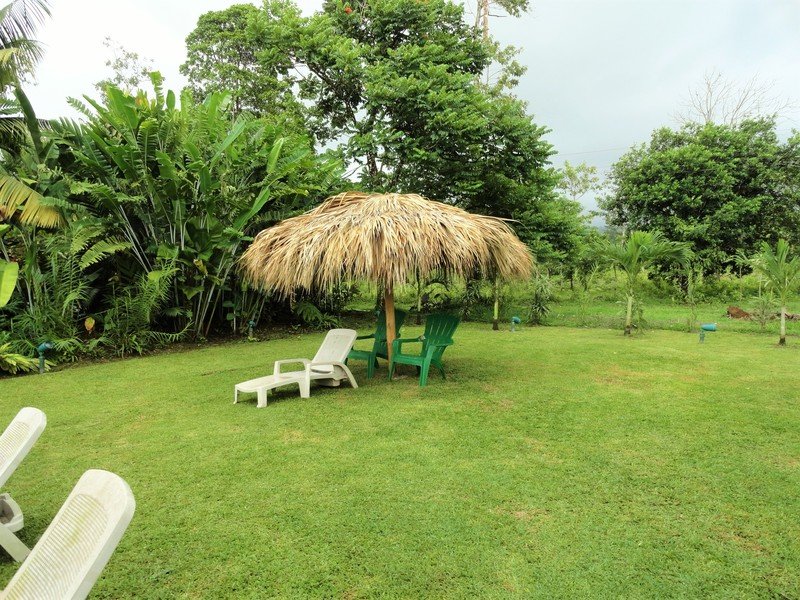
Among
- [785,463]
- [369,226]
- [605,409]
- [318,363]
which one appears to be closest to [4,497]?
[318,363]

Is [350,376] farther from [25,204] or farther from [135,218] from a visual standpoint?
[25,204]

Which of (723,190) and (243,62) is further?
(243,62)

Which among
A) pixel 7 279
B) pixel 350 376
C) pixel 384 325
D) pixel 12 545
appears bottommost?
pixel 12 545

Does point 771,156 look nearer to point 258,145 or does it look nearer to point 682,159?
point 682,159

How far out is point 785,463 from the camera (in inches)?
153

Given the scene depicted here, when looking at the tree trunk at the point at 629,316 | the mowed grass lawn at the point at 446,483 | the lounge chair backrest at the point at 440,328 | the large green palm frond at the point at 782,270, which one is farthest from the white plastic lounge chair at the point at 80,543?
the large green palm frond at the point at 782,270

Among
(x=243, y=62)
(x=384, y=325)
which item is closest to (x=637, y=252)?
(x=384, y=325)

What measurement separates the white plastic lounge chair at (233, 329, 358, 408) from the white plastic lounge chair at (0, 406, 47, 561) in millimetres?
2735

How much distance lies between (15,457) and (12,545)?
1.55ft

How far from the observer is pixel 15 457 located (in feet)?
8.50

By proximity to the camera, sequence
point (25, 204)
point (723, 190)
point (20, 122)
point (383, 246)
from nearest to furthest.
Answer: point (383, 246) → point (25, 204) → point (20, 122) → point (723, 190)

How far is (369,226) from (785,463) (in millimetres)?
4425

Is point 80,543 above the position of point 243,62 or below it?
below

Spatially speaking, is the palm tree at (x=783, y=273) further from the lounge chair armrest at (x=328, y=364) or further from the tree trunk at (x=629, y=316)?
the lounge chair armrest at (x=328, y=364)
